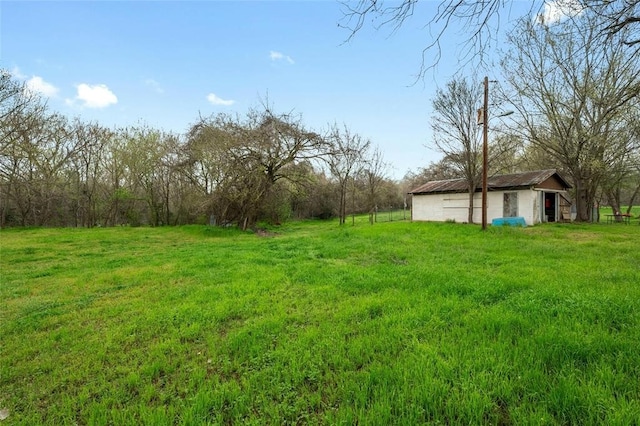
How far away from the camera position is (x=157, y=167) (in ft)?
69.0

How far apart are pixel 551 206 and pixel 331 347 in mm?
20858

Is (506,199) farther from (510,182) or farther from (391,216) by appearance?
(391,216)

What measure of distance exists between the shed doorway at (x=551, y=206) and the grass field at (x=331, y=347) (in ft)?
44.9

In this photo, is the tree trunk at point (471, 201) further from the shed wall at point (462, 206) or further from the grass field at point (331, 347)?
the grass field at point (331, 347)

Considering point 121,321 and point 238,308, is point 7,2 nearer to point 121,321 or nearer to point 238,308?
point 121,321

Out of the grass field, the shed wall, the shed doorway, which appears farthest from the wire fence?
the grass field

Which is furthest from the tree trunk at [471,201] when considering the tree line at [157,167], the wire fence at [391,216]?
the wire fence at [391,216]

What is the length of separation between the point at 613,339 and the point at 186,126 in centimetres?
2123

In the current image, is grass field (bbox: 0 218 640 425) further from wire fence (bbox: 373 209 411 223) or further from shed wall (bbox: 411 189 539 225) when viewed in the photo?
wire fence (bbox: 373 209 411 223)

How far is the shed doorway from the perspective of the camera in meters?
Answer: 17.4

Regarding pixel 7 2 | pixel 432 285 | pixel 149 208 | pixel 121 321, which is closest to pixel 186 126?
pixel 149 208

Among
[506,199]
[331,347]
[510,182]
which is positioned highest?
[510,182]

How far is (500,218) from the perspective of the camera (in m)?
16.1

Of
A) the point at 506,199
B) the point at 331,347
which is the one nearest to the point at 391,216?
the point at 506,199
